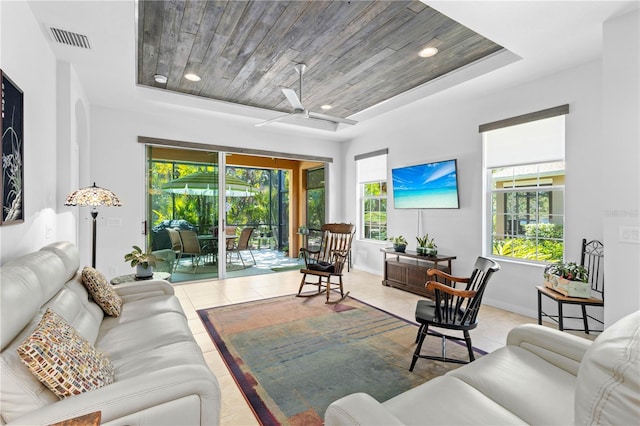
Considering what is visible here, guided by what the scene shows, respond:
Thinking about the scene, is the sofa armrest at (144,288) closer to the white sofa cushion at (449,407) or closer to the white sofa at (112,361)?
the white sofa at (112,361)

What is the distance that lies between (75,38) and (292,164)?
18.7 feet

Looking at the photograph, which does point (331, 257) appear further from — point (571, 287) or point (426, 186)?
point (571, 287)

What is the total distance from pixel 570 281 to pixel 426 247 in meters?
1.90

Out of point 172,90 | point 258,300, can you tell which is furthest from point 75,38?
point 258,300

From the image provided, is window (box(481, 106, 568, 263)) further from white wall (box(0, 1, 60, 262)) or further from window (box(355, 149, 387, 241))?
white wall (box(0, 1, 60, 262))

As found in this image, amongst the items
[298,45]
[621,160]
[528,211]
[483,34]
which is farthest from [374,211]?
[621,160]

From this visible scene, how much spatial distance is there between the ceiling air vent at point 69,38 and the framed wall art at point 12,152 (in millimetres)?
865

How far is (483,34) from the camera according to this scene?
2.57 meters

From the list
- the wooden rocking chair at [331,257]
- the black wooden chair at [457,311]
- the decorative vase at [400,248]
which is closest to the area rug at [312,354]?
the black wooden chair at [457,311]

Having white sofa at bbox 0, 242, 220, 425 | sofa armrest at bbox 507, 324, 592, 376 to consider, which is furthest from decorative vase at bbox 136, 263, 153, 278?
sofa armrest at bbox 507, 324, 592, 376

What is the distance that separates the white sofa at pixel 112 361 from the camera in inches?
43.6

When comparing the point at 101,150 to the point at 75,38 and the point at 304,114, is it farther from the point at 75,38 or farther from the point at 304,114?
the point at 304,114

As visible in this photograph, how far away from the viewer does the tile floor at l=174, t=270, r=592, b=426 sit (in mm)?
2145

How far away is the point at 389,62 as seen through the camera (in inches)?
134
